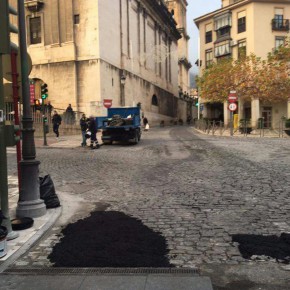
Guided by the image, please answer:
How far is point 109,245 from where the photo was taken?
186 inches

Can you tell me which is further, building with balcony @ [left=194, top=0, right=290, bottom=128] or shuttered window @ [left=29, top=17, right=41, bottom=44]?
building with balcony @ [left=194, top=0, right=290, bottom=128]

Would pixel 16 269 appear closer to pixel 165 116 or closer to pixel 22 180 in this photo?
pixel 22 180

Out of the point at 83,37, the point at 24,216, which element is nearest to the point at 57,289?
the point at 24,216

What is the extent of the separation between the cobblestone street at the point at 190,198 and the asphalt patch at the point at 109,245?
16 cm

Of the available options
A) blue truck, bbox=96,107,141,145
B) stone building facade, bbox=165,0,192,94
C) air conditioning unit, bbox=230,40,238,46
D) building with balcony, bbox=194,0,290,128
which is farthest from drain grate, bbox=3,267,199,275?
stone building facade, bbox=165,0,192,94

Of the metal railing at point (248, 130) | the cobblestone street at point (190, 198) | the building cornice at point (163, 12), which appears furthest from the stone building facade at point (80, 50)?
the cobblestone street at point (190, 198)

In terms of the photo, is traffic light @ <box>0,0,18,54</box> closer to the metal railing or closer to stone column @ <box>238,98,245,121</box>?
the metal railing

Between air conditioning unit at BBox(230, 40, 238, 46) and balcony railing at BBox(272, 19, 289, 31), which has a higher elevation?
balcony railing at BBox(272, 19, 289, 31)

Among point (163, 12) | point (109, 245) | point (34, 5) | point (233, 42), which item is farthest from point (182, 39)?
point (109, 245)

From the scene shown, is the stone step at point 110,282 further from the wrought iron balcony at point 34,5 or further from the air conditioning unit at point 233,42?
the air conditioning unit at point 233,42

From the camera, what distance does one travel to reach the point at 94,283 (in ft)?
12.1

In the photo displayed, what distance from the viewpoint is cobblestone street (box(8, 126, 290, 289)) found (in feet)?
15.0

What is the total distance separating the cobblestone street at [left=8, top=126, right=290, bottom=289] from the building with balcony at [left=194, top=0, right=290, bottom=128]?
2925 cm

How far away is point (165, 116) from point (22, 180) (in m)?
56.6
